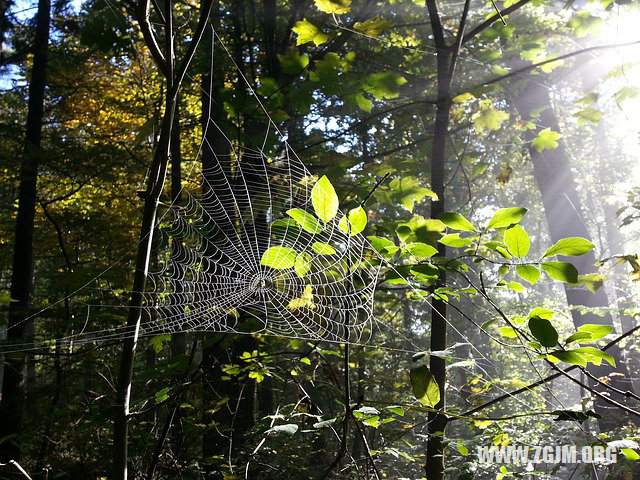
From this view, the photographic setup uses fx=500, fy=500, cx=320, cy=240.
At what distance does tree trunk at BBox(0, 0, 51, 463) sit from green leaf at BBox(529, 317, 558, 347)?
5.23 metres

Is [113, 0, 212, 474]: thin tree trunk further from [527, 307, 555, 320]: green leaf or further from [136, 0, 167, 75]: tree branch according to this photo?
[527, 307, 555, 320]: green leaf

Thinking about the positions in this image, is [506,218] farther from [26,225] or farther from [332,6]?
[26,225]

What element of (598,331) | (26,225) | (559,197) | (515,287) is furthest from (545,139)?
(559,197)

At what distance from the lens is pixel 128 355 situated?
2.72 feet

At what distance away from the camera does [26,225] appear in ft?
23.9

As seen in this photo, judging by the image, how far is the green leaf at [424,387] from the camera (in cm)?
111

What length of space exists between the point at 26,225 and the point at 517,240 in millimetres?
7822

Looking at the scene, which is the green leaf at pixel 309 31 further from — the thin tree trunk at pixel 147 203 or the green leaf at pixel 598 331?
the green leaf at pixel 598 331

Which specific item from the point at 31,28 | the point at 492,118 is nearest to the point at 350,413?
the point at 492,118

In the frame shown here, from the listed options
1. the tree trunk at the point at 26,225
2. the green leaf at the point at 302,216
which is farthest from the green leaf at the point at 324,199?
the tree trunk at the point at 26,225

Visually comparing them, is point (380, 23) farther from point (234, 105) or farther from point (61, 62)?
point (61, 62)

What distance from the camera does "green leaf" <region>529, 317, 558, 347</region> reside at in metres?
0.88

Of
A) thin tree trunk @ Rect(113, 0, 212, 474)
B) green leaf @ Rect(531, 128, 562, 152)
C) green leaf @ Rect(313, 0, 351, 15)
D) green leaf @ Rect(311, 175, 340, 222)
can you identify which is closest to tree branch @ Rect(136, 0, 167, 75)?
thin tree trunk @ Rect(113, 0, 212, 474)

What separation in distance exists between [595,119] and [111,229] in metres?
6.13
